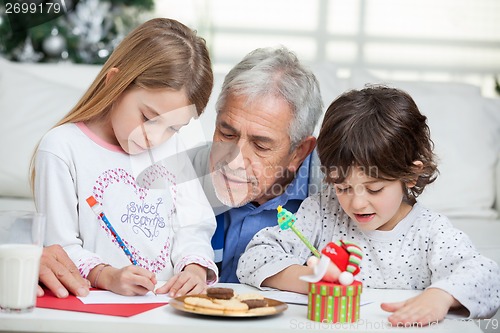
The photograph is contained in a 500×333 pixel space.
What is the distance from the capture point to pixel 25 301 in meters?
1.12

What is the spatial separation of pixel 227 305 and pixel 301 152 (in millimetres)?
860

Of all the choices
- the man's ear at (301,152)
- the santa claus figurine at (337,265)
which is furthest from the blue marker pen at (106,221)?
the man's ear at (301,152)

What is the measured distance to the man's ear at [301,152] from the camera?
192 cm

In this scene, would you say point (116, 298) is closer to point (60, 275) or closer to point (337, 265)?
point (60, 275)

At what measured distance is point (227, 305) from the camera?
1.14 metres

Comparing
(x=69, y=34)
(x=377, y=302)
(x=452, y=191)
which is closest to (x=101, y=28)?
(x=69, y=34)

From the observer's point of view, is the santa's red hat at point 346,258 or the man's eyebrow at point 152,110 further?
the man's eyebrow at point 152,110

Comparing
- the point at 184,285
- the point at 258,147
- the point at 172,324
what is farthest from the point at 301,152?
the point at 172,324

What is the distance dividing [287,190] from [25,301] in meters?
0.91

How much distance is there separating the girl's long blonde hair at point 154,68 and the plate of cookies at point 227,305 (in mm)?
571

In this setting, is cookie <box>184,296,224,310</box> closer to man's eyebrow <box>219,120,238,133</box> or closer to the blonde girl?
the blonde girl

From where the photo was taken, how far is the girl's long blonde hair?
1608 mm

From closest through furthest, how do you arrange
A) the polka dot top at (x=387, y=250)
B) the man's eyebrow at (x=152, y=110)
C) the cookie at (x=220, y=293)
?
the cookie at (x=220, y=293), the polka dot top at (x=387, y=250), the man's eyebrow at (x=152, y=110)

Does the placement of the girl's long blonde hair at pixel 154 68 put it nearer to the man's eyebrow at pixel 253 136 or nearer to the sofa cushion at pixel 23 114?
the man's eyebrow at pixel 253 136
